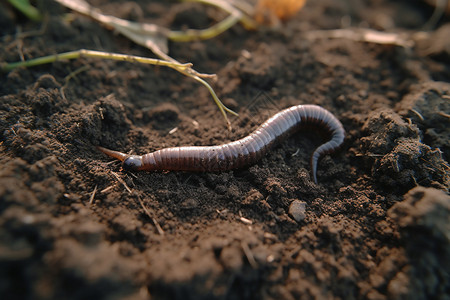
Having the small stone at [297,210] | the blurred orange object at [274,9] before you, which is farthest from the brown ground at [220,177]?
the blurred orange object at [274,9]

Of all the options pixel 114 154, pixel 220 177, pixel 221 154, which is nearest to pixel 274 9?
pixel 221 154

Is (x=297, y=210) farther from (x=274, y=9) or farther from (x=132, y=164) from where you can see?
(x=274, y=9)

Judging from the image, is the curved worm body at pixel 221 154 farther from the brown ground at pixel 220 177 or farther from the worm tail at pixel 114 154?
the brown ground at pixel 220 177

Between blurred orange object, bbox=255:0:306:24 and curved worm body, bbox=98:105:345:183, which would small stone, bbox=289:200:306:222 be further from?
blurred orange object, bbox=255:0:306:24

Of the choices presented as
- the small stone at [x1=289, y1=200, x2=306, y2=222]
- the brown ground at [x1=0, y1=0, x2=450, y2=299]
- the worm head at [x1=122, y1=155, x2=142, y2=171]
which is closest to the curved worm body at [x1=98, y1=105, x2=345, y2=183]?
the worm head at [x1=122, y1=155, x2=142, y2=171]

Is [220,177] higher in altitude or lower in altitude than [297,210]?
higher

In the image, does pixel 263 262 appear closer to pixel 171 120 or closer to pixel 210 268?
pixel 210 268
